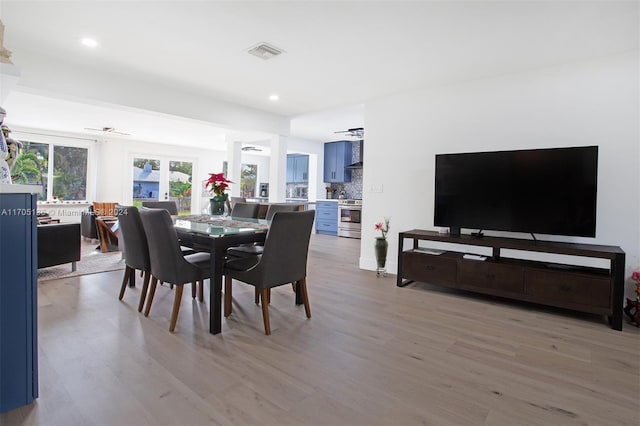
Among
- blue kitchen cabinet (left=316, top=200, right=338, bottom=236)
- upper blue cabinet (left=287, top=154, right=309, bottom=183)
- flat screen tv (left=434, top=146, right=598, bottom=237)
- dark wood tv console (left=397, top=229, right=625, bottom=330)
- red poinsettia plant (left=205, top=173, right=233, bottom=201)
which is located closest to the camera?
dark wood tv console (left=397, top=229, right=625, bottom=330)

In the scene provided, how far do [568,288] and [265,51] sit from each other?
11.1ft

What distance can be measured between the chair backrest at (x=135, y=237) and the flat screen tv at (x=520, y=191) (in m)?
2.92

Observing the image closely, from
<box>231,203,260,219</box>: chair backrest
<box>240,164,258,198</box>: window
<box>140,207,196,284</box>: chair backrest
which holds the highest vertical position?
<box>240,164,258,198</box>: window

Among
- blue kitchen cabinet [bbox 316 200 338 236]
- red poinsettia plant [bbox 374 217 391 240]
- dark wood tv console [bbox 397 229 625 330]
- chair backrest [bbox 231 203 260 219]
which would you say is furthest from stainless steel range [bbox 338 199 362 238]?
dark wood tv console [bbox 397 229 625 330]

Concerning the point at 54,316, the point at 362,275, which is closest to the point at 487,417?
the point at 362,275

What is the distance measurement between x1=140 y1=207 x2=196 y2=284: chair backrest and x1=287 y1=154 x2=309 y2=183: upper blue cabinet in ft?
A: 24.2

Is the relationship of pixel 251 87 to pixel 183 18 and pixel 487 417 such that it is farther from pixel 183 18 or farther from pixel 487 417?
pixel 487 417

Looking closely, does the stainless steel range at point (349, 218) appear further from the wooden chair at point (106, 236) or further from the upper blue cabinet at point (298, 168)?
the wooden chair at point (106, 236)

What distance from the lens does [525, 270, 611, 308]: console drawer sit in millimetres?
2742

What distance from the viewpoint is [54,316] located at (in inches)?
108

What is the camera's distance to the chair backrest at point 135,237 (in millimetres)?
2818

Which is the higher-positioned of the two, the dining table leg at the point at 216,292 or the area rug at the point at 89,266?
the dining table leg at the point at 216,292

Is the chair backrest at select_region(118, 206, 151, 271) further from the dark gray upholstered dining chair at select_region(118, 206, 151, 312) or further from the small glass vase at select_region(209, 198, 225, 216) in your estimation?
the small glass vase at select_region(209, 198, 225, 216)

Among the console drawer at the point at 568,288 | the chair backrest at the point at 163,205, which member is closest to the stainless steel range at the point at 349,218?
the chair backrest at the point at 163,205
